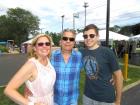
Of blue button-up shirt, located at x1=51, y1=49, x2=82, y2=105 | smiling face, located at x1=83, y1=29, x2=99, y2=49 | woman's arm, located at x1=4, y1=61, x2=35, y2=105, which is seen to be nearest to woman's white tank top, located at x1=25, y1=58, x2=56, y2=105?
woman's arm, located at x1=4, y1=61, x2=35, y2=105

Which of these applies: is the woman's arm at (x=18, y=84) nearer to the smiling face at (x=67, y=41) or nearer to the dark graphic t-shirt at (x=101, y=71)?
the smiling face at (x=67, y=41)

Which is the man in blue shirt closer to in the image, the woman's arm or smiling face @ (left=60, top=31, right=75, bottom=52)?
smiling face @ (left=60, top=31, right=75, bottom=52)

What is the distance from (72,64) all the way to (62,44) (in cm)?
28

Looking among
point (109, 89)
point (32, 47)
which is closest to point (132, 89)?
point (109, 89)

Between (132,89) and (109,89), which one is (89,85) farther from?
(132,89)

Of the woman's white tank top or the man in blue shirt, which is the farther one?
the man in blue shirt


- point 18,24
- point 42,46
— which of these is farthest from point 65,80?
point 18,24

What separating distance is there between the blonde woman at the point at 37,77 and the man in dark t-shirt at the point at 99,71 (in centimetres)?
82

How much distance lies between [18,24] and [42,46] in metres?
129

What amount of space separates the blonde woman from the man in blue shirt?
12.6 inches

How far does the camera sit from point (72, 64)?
444cm

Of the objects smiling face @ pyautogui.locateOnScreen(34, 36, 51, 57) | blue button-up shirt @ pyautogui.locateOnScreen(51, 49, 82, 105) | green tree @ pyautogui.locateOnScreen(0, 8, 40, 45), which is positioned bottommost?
blue button-up shirt @ pyautogui.locateOnScreen(51, 49, 82, 105)

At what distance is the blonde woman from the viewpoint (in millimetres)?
3471

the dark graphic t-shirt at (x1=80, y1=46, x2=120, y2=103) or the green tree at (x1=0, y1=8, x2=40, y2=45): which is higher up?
the green tree at (x1=0, y1=8, x2=40, y2=45)
